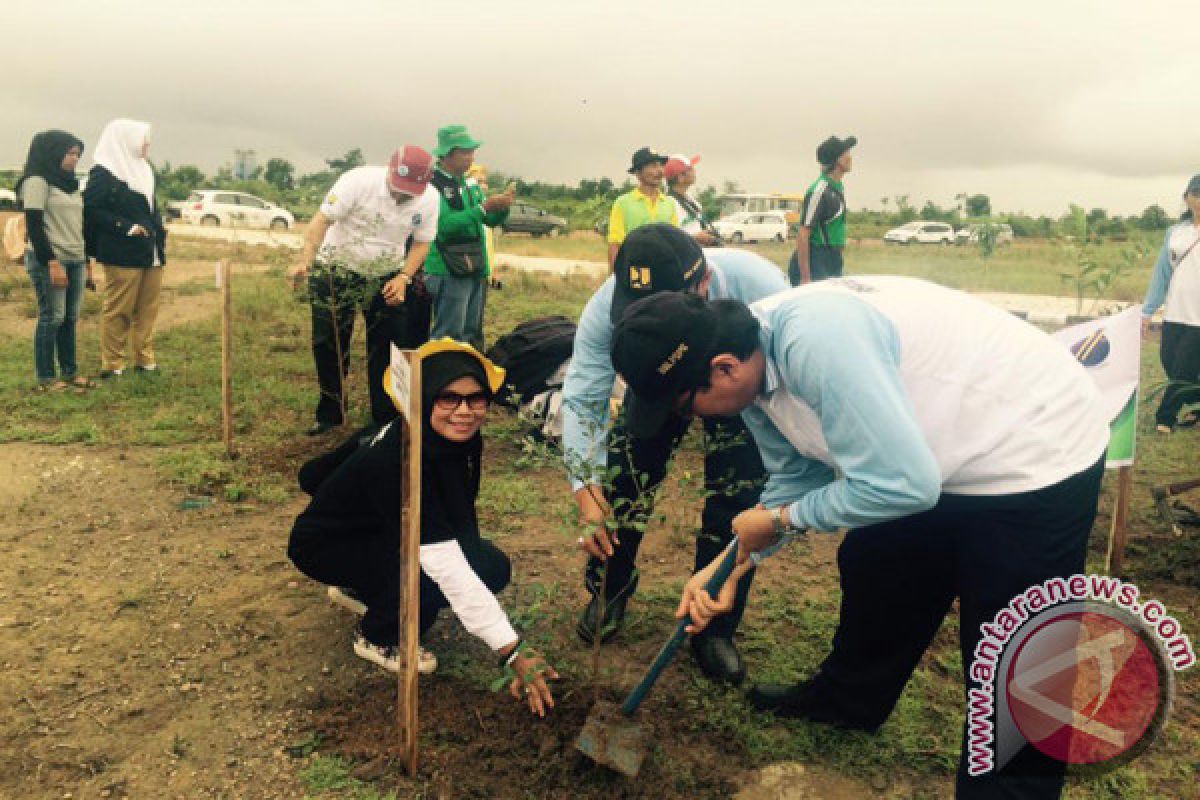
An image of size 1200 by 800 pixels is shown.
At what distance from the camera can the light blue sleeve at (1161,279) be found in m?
5.89

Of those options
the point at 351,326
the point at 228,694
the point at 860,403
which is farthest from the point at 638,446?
the point at 351,326

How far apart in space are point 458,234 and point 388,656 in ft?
11.0

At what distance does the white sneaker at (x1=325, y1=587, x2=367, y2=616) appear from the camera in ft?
10.4

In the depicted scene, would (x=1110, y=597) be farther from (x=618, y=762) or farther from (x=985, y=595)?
(x=618, y=762)

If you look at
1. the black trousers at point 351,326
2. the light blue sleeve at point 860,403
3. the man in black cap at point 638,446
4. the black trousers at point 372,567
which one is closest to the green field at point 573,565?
the man in black cap at point 638,446

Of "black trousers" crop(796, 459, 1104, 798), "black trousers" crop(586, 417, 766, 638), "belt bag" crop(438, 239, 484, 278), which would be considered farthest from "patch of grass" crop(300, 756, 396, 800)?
"belt bag" crop(438, 239, 484, 278)

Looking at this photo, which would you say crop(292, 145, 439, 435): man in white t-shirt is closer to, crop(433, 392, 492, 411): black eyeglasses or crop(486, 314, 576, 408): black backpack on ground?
crop(486, 314, 576, 408): black backpack on ground

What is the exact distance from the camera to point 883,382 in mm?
1700

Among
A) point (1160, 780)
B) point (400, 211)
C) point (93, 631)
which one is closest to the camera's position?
point (1160, 780)

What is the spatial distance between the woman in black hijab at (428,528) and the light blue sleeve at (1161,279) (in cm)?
520

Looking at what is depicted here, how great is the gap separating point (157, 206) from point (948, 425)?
6.29 meters

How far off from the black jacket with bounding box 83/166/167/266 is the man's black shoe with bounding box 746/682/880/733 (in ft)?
18.0

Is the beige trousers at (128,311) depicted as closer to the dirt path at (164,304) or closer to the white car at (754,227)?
the dirt path at (164,304)

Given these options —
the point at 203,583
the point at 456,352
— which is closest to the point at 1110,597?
the point at 456,352
